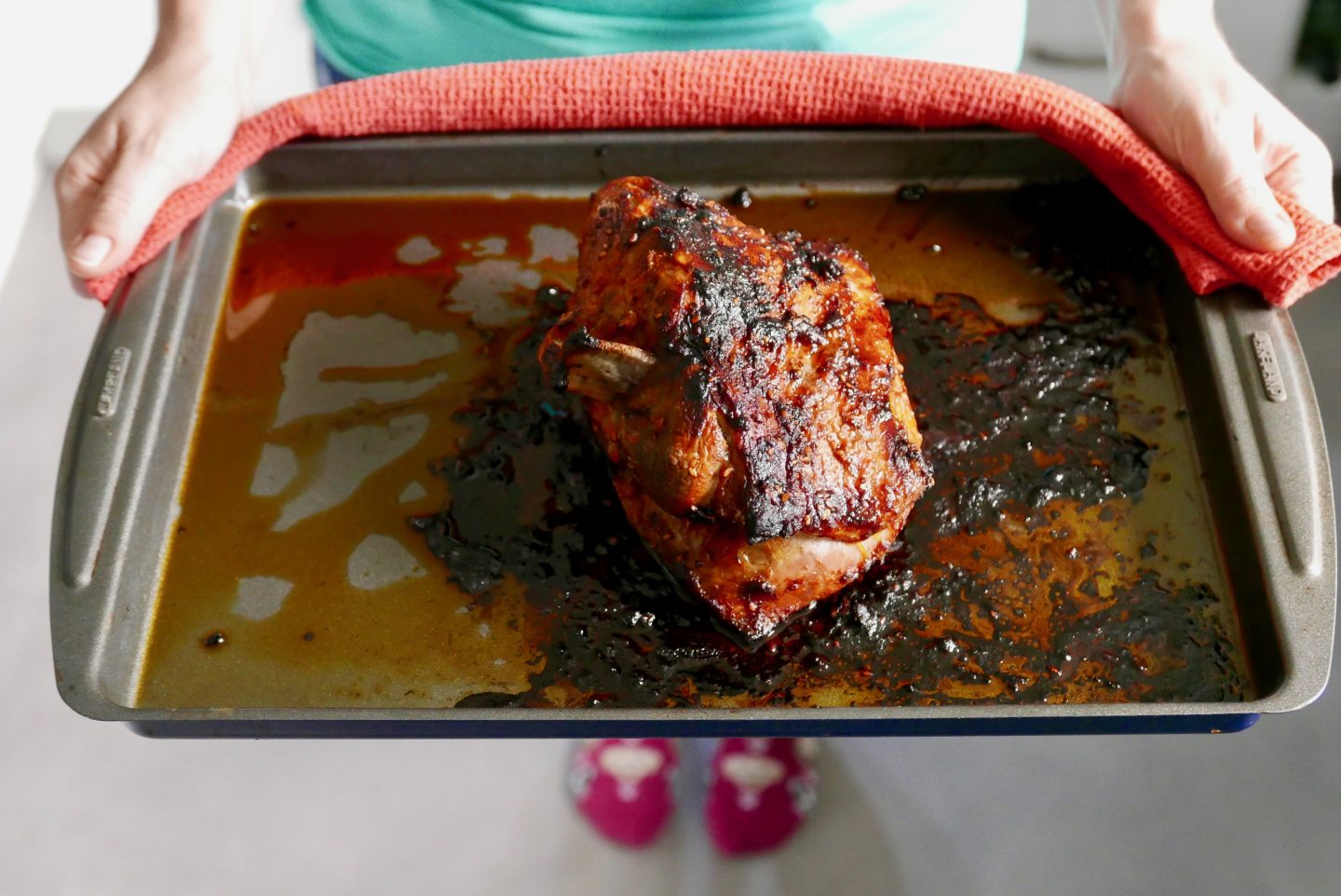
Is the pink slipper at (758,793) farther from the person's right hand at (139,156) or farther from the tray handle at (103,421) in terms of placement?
the person's right hand at (139,156)

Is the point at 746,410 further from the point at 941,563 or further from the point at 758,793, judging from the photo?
the point at 758,793

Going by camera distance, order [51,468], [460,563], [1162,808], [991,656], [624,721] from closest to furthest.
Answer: [624,721]
[991,656]
[460,563]
[1162,808]
[51,468]

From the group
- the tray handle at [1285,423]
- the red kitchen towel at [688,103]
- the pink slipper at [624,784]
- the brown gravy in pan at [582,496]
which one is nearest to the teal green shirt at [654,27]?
the red kitchen towel at [688,103]

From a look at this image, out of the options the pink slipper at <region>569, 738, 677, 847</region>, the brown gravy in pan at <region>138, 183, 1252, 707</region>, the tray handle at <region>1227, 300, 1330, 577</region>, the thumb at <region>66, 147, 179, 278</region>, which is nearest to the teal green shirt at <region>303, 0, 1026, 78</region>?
the brown gravy in pan at <region>138, 183, 1252, 707</region>

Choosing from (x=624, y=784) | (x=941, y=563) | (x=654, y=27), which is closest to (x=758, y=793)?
(x=624, y=784)

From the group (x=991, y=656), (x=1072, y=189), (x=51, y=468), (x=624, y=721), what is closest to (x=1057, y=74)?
(x=1072, y=189)

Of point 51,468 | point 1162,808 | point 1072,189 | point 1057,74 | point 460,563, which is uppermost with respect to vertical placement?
point 1057,74

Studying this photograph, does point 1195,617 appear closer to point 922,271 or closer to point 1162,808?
point 1162,808
